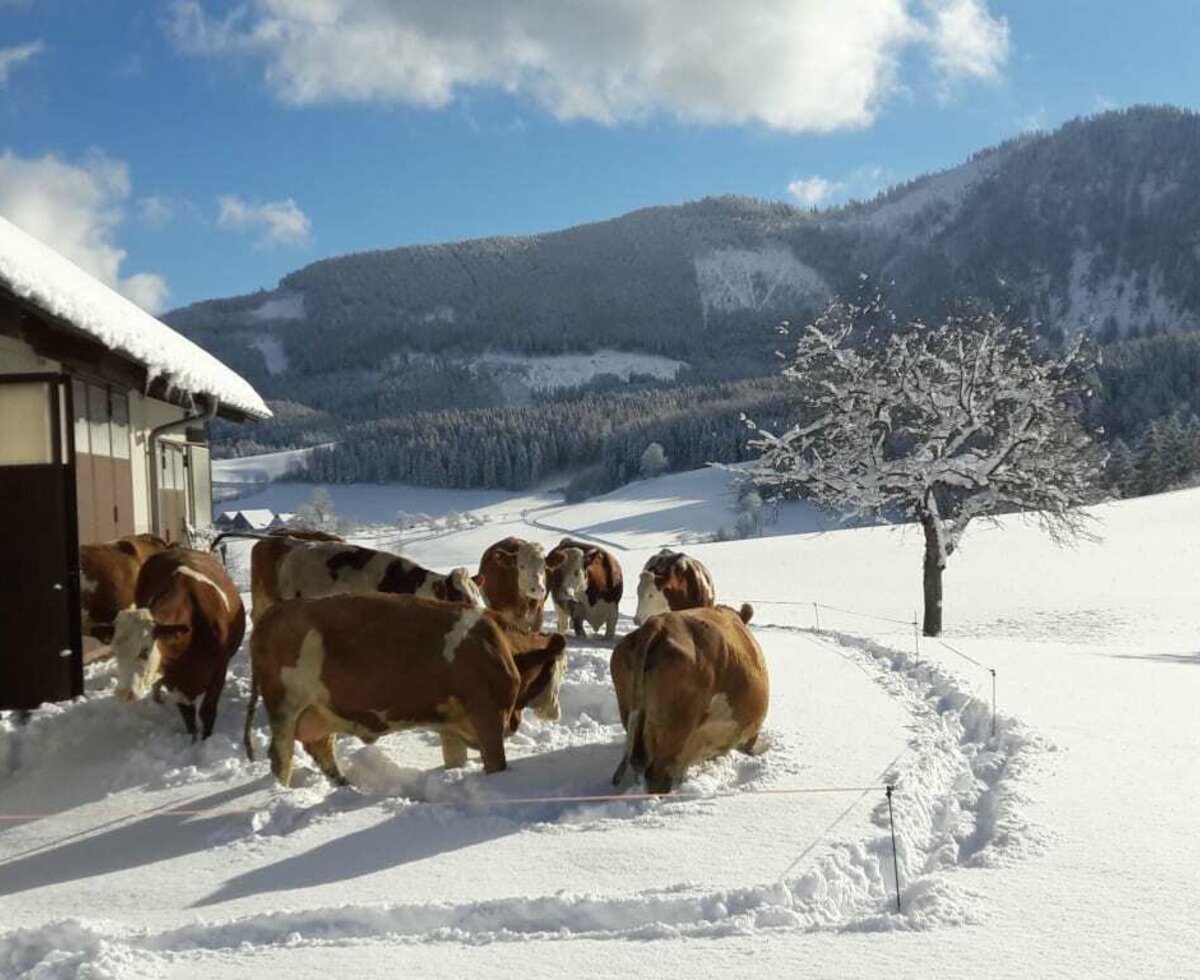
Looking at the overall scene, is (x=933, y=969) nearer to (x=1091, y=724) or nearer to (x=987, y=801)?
(x=987, y=801)

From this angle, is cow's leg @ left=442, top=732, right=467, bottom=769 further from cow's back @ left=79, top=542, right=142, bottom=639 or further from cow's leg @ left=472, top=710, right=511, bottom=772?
cow's back @ left=79, top=542, right=142, bottom=639

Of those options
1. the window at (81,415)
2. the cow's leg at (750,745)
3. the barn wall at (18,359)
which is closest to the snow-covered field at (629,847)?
the cow's leg at (750,745)

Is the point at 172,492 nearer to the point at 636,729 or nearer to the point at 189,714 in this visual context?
the point at 189,714

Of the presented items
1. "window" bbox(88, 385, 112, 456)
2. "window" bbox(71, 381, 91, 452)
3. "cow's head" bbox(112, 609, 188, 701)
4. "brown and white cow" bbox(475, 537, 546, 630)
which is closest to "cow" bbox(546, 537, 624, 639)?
"brown and white cow" bbox(475, 537, 546, 630)

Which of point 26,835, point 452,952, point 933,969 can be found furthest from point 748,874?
point 26,835

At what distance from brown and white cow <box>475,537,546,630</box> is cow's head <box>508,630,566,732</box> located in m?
3.92

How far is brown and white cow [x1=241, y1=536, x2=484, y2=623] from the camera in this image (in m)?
9.47

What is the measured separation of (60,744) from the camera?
305 inches

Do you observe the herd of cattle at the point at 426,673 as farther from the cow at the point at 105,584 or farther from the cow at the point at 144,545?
the cow at the point at 144,545

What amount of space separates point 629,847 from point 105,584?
6677mm

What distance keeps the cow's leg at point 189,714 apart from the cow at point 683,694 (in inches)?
133

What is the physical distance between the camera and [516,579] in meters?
12.0

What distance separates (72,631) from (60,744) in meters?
0.88

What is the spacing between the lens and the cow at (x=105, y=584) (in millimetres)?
9766
